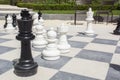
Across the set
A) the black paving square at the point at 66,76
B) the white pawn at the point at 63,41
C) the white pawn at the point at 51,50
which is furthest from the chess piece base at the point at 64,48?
the black paving square at the point at 66,76

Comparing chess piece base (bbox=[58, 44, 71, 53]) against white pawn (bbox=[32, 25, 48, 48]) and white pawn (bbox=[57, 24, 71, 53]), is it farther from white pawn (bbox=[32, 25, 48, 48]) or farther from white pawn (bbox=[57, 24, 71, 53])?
white pawn (bbox=[32, 25, 48, 48])

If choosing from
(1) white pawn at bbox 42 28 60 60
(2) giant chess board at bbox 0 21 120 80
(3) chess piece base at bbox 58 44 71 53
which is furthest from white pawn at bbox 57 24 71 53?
(1) white pawn at bbox 42 28 60 60

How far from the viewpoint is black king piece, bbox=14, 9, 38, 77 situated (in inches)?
98.3

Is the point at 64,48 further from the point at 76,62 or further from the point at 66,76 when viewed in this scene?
the point at 66,76

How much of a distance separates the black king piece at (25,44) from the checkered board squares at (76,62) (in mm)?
82

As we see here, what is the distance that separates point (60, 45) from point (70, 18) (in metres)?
5.91

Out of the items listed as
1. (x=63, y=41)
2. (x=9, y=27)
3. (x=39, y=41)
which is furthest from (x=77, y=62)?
(x=9, y=27)

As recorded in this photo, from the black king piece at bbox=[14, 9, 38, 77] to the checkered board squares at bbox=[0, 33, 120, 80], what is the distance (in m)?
0.08

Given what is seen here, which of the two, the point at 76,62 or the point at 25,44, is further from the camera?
the point at 76,62

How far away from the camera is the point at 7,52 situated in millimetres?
3479

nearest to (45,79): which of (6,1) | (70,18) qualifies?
(70,18)

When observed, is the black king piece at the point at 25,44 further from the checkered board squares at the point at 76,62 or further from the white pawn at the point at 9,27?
the white pawn at the point at 9,27

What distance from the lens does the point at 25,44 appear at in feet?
8.56

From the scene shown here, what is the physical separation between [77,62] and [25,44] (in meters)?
0.88
